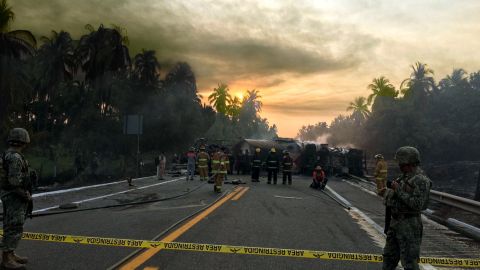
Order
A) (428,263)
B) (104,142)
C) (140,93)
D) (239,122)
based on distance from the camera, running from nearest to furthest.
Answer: (428,263) < (104,142) < (140,93) < (239,122)

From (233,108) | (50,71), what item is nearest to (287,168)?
(50,71)

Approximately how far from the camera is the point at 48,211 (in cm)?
974

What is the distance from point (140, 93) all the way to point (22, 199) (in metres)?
51.3

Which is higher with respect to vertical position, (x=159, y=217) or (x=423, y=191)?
(x=423, y=191)

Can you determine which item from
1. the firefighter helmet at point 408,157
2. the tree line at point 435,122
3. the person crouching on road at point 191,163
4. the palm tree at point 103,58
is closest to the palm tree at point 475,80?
the tree line at point 435,122

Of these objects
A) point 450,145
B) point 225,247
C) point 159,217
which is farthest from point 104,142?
point 450,145

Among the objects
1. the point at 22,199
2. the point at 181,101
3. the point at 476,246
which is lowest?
the point at 476,246

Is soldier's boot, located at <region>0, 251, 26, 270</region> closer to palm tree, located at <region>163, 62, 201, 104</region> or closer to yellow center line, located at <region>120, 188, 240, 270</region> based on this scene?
yellow center line, located at <region>120, 188, 240, 270</region>

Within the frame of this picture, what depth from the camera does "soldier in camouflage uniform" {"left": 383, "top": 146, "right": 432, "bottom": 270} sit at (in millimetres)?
4637

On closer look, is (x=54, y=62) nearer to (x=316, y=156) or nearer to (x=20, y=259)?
(x=316, y=156)

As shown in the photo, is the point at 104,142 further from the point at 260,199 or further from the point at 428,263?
the point at 428,263

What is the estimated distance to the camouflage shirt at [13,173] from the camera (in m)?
5.47

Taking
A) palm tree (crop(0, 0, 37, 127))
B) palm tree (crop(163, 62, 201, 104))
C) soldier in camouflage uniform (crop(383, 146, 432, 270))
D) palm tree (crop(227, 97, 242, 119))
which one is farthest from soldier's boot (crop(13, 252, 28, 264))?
palm tree (crop(227, 97, 242, 119))

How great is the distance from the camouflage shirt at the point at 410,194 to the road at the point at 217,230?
1.50 meters
